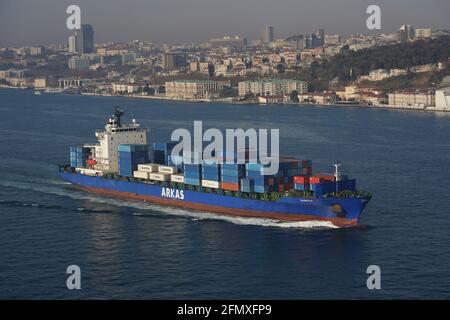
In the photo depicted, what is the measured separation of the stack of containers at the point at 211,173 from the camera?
1644 cm

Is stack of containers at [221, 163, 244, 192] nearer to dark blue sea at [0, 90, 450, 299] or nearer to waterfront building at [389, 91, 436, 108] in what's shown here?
dark blue sea at [0, 90, 450, 299]

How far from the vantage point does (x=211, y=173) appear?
16547 millimetres

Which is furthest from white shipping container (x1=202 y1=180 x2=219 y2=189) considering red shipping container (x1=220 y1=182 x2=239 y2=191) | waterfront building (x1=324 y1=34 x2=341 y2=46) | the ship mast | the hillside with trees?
waterfront building (x1=324 y1=34 x2=341 y2=46)

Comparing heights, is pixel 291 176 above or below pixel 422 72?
below

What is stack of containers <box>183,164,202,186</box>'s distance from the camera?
1681 centimetres

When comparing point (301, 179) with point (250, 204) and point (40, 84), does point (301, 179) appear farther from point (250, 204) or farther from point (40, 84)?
point (40, 84)

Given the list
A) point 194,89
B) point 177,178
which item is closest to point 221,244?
point 177,178

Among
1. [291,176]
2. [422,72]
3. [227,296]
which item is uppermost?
[422,72]

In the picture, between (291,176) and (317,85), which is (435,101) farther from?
(291,176)

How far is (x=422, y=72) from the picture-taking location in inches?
2202

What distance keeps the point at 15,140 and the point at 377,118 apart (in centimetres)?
1656

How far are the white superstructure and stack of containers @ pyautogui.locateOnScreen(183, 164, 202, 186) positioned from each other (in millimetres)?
2900
